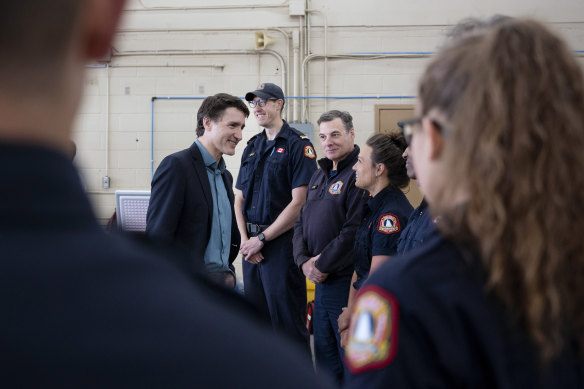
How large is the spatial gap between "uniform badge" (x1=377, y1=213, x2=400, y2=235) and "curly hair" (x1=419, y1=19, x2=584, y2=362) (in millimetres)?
1781

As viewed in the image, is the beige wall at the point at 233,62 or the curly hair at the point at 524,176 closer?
the curly hair at the point at 524,176

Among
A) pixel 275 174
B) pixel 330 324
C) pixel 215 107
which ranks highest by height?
pixel 215 107

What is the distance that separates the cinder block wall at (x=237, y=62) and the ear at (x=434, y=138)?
182 inches

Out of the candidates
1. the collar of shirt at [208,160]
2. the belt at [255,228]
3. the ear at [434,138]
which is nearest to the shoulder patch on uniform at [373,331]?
the ear at [434,138]

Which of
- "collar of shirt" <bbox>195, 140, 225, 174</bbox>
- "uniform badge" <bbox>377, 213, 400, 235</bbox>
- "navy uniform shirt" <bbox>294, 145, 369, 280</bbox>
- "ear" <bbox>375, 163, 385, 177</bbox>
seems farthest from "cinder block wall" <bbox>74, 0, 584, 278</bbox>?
"uniform badge" <bbox>377, 213, 400, 235</bbox>

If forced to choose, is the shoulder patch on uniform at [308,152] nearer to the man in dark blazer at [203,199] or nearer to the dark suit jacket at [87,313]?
the man in dark blazer at [203,199]

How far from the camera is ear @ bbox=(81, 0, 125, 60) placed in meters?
0.34

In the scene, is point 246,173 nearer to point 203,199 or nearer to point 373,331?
point 203,199

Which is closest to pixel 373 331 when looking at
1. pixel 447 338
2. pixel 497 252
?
pixel 447 338

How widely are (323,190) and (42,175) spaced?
293 centimetres

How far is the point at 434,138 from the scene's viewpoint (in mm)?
847

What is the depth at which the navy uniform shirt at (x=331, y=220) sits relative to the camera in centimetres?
297

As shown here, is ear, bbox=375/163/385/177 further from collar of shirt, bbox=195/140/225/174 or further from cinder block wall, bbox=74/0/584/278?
cinder block wall, bbox=74/0/584/278

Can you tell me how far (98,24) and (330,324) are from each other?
9.40ft
